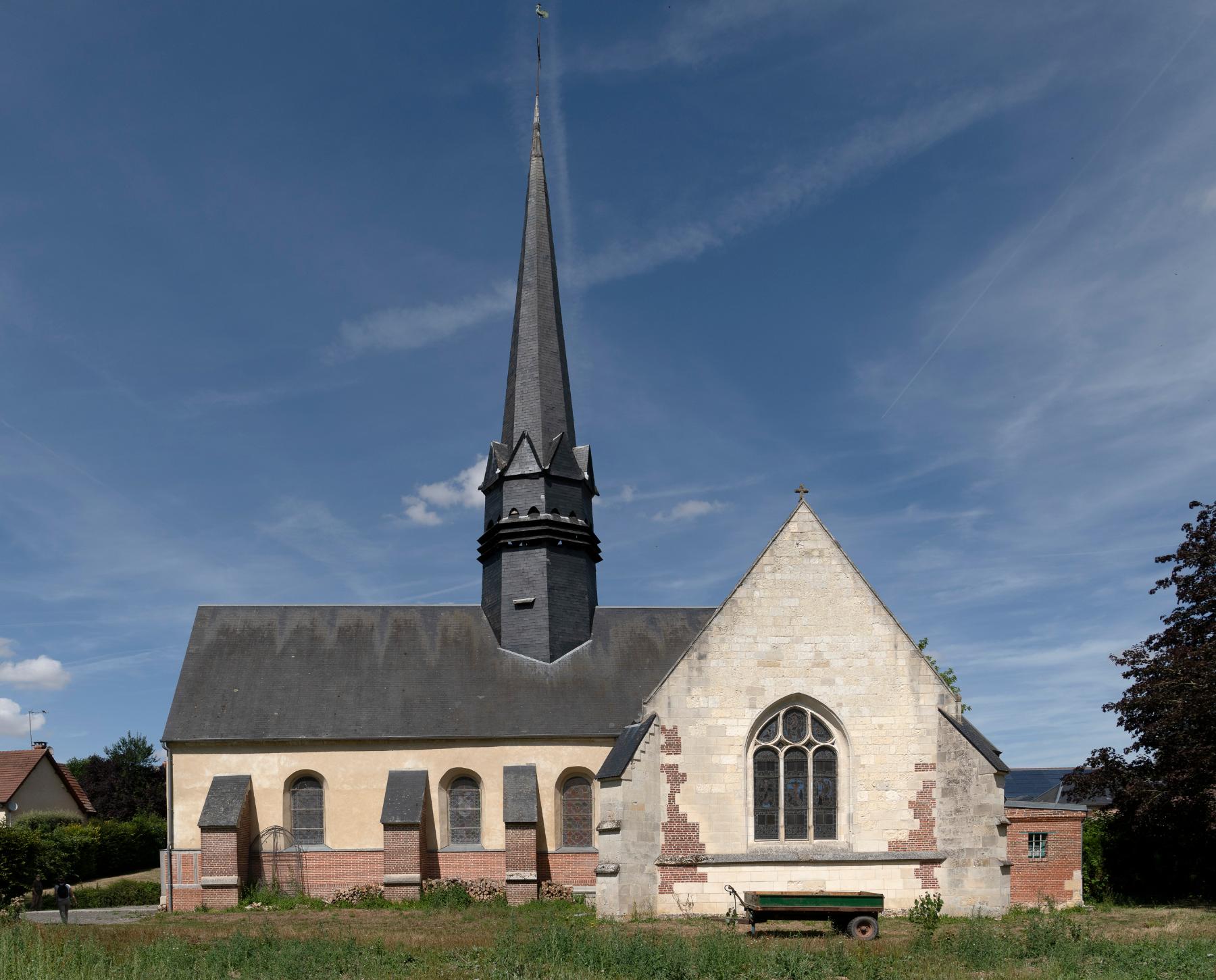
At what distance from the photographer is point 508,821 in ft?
77.8

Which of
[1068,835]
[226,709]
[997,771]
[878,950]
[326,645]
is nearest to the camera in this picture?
[878,950]

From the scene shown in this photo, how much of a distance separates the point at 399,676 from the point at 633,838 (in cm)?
1044

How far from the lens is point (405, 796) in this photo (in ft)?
79.3

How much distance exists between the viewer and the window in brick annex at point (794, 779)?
18.6 meters

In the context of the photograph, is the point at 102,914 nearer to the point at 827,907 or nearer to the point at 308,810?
the point at 308,810

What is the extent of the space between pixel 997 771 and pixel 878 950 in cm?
634

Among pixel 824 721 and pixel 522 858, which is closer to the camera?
pixel 824 721

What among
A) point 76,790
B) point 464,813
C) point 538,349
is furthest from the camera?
point 76,790

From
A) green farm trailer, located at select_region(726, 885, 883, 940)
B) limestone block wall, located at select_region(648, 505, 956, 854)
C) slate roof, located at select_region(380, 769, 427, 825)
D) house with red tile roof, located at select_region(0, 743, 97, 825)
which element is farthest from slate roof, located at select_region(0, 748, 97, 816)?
green farm trailer, located at select_region(726, 885, 883, 940)

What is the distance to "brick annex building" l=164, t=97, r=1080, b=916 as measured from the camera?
59.9ft

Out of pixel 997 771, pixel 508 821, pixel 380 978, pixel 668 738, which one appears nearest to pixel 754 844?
pixel 668 738

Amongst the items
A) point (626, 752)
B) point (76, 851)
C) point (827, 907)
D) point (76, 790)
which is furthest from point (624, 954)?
point (76, 790)

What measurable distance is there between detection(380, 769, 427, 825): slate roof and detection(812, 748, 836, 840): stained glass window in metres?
9.95

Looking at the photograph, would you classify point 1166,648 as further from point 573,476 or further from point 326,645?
point 326,645
